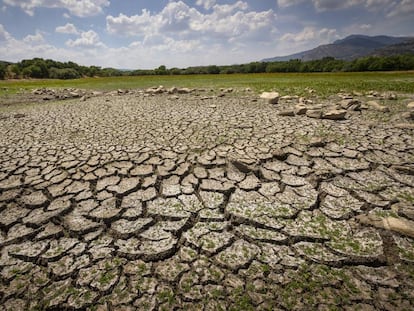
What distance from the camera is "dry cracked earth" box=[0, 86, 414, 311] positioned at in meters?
1.51

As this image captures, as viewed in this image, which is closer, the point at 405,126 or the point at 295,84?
the point at 405,126

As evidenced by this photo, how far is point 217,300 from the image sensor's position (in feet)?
4.78

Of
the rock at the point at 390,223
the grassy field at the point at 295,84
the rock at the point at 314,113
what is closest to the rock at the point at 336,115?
the rock at the point at 314,113

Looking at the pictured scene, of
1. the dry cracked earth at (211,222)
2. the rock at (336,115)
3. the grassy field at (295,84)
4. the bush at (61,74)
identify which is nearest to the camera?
the dry cracked earth at (211,222)

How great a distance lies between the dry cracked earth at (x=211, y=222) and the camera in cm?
151

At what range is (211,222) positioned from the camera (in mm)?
2148

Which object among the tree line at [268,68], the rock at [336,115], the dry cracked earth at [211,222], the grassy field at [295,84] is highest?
the tree line at [268,68]

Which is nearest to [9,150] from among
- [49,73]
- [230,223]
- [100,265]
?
[100,265]

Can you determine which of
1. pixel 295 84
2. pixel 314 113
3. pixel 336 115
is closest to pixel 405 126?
pixel 336 115

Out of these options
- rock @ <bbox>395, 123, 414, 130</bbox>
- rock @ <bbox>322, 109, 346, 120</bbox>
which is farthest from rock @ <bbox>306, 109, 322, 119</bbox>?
rock @ <bbox>395, 123, 414, 130</bbox>

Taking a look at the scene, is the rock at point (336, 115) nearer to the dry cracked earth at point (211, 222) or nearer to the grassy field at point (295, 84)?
the dry cracked earth at point (211, 222)

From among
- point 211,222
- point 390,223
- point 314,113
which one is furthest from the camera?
point 314,113

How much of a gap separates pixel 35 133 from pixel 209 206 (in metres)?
4.68

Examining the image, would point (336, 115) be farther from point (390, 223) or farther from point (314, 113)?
point (390, 223)
